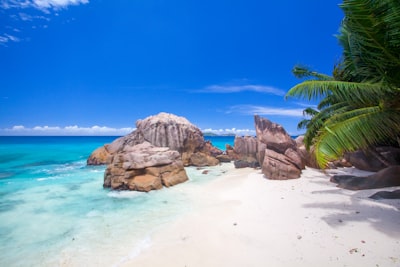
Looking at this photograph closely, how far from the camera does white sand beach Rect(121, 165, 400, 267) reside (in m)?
5.36

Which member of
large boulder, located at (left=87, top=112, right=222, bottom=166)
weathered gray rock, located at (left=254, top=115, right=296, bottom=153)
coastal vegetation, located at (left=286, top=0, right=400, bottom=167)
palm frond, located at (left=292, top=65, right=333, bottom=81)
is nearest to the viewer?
coastal vegetation, located at (left=286, top=0, right=400, bottom=167)

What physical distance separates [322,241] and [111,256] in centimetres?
587

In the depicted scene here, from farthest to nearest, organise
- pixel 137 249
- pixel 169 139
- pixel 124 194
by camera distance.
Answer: pixel 169 139 → pixel 124 194 → pixel 137 249

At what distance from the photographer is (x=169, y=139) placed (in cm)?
2552

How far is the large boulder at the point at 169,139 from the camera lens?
2541 centimetres

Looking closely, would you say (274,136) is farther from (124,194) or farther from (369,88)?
(124,194)

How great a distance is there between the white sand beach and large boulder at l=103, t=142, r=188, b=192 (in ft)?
14.6

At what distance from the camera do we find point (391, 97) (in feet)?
19.3

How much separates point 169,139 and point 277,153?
44.4ft

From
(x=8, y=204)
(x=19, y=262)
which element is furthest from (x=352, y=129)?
(x=8, y=204)

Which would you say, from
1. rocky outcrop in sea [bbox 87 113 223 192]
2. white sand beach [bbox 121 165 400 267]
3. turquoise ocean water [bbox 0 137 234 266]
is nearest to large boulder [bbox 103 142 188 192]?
rocky outcrop in sea [bbox 87 113 223 192]

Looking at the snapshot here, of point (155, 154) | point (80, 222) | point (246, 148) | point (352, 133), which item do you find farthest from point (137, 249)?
point (246, 148)

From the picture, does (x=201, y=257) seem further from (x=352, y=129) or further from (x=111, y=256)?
(x=352, y=129)

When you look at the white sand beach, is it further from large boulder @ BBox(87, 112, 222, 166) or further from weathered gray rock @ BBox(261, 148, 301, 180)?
large boulder @ BBox(87, 112, 222, 166)
